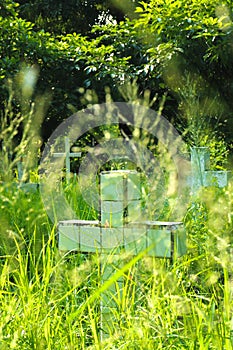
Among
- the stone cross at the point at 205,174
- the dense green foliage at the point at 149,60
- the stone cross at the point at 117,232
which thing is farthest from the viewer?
the dense green foliage at the point at 149,60

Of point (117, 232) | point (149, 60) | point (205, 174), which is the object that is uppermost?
point (149, 60)

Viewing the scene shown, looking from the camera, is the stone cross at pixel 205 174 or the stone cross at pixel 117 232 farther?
the stone cross at pixel 205 174

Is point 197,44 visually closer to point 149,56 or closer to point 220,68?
point 220,68

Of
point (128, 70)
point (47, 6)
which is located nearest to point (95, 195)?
point (128, 70)

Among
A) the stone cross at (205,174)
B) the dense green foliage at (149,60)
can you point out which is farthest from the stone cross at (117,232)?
the dense green foliage at (149,60)

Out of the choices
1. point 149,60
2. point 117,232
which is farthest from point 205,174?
point 149,60

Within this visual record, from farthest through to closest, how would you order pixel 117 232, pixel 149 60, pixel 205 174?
pixel 149 60 → pixel 205 174 → pixel 117 232

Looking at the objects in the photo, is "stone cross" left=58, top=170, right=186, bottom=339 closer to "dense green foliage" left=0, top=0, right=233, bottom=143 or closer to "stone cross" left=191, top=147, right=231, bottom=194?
"stone cross" left=191, top=147, right=231, bottom=194

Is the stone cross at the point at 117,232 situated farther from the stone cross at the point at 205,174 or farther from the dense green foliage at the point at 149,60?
the dense green foliage at the point at 149,60

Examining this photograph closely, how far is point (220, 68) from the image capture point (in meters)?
5.73

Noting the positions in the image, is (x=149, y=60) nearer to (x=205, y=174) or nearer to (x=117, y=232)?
(x=205, y=174)

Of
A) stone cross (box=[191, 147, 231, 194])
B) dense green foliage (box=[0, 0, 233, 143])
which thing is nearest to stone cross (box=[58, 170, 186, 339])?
stone cross (box=[191, 147, 231, 194])

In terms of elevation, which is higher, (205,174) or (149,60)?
(149,60)

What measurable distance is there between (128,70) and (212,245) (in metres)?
4.71
